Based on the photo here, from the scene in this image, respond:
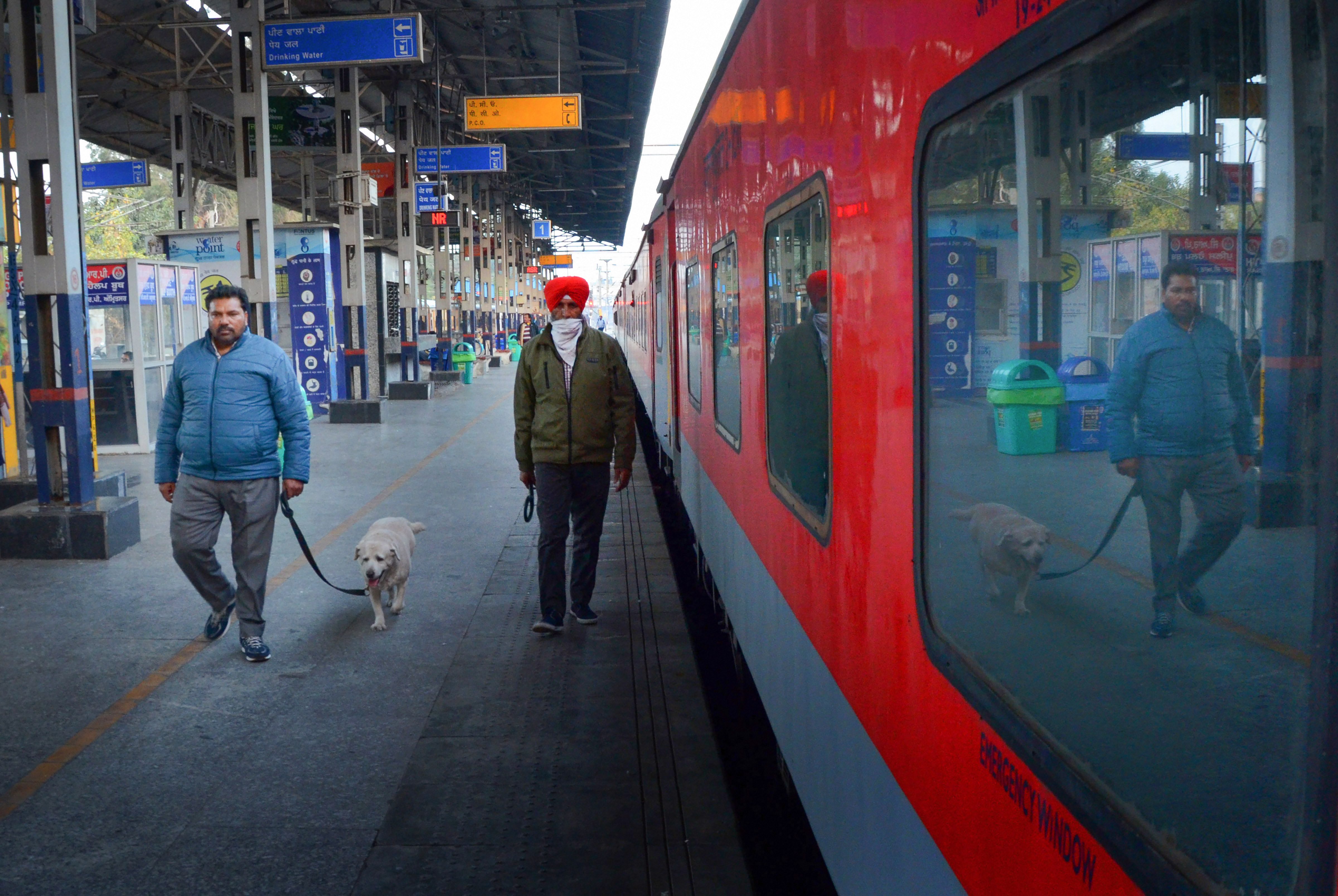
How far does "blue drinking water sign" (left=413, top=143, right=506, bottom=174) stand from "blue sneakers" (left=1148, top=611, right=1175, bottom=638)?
19270 millimetres

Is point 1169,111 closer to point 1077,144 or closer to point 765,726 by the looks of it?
point 1077,144

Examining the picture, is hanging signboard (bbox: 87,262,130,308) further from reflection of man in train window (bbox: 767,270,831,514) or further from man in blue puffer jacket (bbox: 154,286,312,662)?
reflection of man in train window (bbox: 767,270,831,514)

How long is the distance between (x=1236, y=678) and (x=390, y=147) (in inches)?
1295

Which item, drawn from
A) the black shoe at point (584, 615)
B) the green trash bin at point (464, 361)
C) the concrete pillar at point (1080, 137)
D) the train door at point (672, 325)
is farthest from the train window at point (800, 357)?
the green trash bin at point (464, 361)

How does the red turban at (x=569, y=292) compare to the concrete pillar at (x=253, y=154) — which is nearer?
the red turban at (x=569, y=292)

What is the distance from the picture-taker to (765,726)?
5371mm

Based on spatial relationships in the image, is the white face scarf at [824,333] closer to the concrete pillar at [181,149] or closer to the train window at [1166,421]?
the train window at [1166,421]

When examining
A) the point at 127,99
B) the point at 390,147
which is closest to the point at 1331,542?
the point at 127,99

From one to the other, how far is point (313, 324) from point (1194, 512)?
18714mm

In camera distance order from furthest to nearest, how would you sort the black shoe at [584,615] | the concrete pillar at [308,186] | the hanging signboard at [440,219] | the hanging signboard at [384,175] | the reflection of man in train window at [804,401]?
the concrete pillar at [308,186], the hanging signboard at [440,219], the hanging signboard at [384,175], the black shoe at [584,615], the reflection of man in train window at [804,401]

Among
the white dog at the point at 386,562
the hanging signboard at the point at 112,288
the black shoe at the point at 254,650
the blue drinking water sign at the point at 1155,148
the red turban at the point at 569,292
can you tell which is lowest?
the black shoe at the point at 254,650

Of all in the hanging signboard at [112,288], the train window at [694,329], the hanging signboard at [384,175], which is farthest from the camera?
the hanging signboard at [384,175]

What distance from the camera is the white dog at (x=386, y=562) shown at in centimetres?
615

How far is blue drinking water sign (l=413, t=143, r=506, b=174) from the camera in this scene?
19703 millimetres
